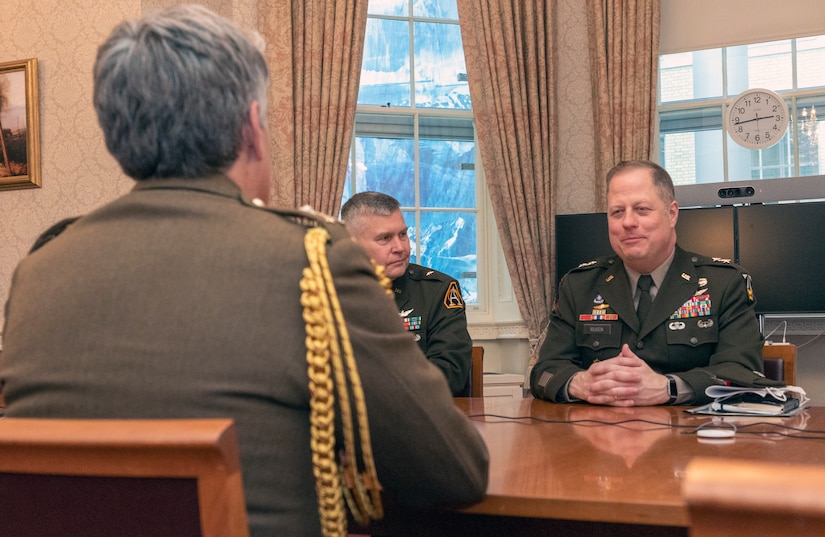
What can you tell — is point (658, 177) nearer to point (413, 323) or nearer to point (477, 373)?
point (477, 373)

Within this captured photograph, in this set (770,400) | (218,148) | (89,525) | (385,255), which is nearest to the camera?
(89,525)

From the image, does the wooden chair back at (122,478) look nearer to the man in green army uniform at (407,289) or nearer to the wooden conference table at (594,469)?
the wooden conference table at (594,469)

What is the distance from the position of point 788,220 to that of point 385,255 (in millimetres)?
2942

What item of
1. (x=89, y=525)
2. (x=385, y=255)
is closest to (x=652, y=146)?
(x=385, y=255)

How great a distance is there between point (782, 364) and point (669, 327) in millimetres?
351

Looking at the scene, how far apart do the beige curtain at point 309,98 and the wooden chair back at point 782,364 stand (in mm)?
3258

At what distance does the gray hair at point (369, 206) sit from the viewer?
349 centimetres

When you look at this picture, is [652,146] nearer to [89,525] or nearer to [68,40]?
[68,40]

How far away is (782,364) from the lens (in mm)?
2764

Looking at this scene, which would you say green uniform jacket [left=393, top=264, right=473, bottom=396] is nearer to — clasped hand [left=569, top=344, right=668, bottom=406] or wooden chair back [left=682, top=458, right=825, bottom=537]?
clasped hand [left=569, top=344, right=668, bottom=406]

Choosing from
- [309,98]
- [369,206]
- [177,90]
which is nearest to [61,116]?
[309,98]

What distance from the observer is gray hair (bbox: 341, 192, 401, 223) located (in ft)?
11.4

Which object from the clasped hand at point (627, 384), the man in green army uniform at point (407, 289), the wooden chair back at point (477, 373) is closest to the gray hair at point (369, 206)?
the man in green army uniform at point (407, 289)

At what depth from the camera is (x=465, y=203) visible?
609cm
